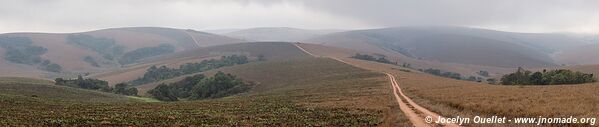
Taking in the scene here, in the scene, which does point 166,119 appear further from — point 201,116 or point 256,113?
point 256,113

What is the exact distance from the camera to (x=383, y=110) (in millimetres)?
52031

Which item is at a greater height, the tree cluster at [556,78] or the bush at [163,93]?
the tree cluster at [556,78]

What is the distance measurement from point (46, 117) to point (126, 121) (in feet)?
23.7

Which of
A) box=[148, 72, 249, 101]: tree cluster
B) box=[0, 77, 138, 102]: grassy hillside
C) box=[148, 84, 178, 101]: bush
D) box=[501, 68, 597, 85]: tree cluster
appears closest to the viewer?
box=[0, 77, 138, 102]: grassy hillside

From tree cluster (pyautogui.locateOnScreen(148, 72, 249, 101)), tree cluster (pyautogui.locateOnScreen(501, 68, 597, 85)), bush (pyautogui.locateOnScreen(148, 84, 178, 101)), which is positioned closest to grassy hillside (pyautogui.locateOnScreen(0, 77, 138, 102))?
bush (pyautogui.locateOnScreen(148, 84, 178, 101))

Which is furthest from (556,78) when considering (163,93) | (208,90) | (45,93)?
(45,93)

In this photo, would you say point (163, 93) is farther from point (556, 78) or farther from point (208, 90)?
point (556, 78)

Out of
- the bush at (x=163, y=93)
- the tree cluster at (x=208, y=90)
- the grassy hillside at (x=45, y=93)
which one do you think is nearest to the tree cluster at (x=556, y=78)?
the tree cluster at (x=208, y=90)

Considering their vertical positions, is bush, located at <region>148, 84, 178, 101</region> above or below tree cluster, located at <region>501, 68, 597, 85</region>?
below

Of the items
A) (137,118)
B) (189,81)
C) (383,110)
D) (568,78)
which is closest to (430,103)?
(383,110)

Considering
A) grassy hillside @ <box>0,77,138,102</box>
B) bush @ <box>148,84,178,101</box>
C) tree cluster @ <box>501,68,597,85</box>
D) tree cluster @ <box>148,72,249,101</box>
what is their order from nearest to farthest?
grassy hillside @ <box>0,77,138,102</box> → tree cluster @ <box>501,68,597,85</box> → bush @ <box>148,84,178,101</box> → tree cluster @ <box>148,72,249,101</box>

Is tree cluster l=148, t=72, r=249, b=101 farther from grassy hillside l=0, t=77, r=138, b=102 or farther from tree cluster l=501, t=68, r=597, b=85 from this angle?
tree cluster l=501, t=68, r=597, b=85

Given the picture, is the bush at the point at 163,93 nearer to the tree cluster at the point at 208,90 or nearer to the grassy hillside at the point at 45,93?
the tree cluster at the point at 208,90

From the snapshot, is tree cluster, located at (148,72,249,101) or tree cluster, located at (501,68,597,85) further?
tree cluster, located at (148,72,249,101)
